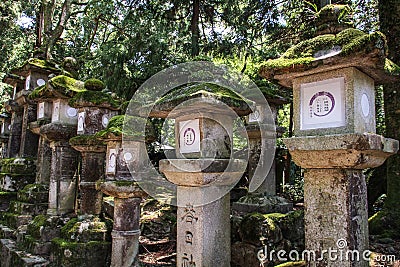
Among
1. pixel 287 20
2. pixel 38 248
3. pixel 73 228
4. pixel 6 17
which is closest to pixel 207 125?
pixel 73 228

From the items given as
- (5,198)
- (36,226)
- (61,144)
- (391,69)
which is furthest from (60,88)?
(391,69)

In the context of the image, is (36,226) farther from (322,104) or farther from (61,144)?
(322,104)

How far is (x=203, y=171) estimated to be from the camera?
402cm

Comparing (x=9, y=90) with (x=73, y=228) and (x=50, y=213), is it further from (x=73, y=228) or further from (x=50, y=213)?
(x=73, y=228)

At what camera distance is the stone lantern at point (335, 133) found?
310cm

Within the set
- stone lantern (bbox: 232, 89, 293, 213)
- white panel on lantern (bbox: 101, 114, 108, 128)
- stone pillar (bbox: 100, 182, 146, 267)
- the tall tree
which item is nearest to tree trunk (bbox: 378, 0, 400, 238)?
the tall tree

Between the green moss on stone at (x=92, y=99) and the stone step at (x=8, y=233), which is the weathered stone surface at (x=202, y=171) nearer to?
the green moss on stone at (x=92, y=99)

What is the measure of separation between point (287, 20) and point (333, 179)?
7.41 metres

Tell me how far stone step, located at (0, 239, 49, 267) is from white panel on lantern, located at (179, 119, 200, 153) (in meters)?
3.28

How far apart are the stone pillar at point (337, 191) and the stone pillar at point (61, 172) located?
493cm

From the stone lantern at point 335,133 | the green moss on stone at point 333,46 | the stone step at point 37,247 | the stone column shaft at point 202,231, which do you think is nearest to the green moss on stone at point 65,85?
the stone step at point 37,247

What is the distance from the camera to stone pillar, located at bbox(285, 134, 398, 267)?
3.13 metres

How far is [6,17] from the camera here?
1267cm

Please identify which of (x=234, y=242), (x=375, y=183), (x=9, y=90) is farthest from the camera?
(x=9, y=90)
